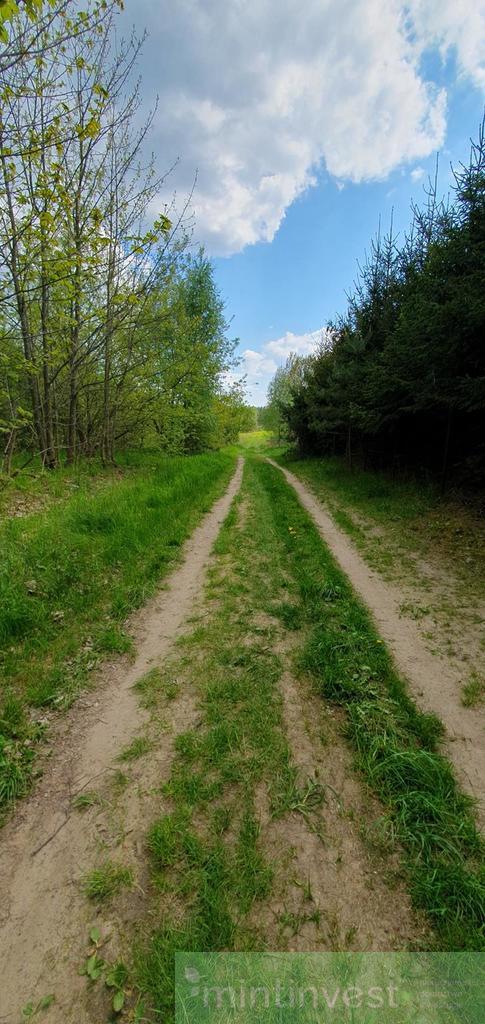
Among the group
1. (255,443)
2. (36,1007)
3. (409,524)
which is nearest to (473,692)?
(36,1007)

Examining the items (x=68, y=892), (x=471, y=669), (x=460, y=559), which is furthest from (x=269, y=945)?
(x=460, y=559)

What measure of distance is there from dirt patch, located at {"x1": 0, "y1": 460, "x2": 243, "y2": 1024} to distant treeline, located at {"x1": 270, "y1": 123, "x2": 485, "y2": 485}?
26.2 feet

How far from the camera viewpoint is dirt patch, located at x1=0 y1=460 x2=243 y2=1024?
1.62 m

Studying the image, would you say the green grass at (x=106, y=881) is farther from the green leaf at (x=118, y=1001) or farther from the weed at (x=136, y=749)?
the weed at (x=136, y=749)

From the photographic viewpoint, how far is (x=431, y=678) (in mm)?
3633

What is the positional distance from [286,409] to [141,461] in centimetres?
1236

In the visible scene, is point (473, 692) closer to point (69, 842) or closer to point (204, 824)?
point (204, 824)

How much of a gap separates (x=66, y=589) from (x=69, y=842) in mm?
3119

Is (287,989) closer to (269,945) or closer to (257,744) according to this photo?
(269,945)

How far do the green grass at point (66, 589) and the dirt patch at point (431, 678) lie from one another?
3.13 meters

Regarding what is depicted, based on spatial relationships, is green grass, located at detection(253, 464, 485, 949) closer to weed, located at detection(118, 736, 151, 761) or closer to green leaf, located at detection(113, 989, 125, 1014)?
green leaf, located at detection(113, 989, 125, 1014)

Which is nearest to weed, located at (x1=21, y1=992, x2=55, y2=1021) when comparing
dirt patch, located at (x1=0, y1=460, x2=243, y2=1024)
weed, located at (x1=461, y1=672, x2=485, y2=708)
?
dirt patch, located at (x1=0, y1=460, x2=243, y2=1024)

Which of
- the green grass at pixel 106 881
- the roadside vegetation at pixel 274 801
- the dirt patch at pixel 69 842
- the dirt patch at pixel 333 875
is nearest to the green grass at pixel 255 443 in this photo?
the roadside vegetation at pixel 274 801

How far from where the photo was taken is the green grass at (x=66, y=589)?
3.18m
